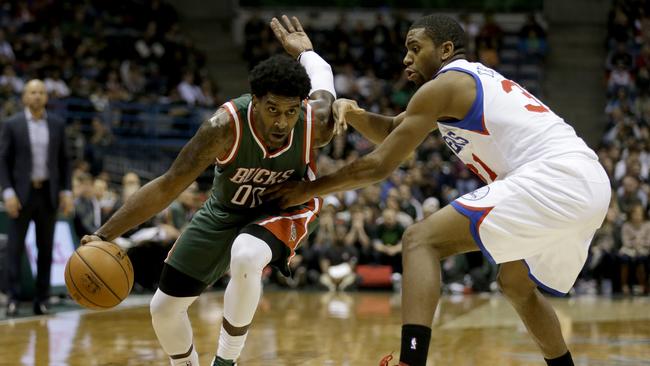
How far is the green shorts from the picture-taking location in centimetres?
486

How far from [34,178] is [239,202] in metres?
4.67

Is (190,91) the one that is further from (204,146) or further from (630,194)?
(204,146)

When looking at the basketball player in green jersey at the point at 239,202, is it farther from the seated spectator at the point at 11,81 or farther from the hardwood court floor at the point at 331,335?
the seated spectator at the point at 11,81

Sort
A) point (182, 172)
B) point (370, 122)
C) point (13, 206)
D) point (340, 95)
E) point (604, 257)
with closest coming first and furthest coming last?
point (182, 172) < point (370, 122) < point (13, 206) < point (604, 257) < point (340, 95)

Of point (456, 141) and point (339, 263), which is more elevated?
point (456, 141)

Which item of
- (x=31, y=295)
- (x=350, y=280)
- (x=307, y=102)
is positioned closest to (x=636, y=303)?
(x=350, y=280)

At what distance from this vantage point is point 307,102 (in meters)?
5.05

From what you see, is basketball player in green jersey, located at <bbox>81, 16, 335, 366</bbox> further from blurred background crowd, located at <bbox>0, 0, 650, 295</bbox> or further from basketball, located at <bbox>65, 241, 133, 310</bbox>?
blurred background crowd, located at <bbox>0, 0, 650, 295</bbox>

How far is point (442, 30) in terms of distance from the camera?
15.0 ft

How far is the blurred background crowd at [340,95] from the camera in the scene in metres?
13.2

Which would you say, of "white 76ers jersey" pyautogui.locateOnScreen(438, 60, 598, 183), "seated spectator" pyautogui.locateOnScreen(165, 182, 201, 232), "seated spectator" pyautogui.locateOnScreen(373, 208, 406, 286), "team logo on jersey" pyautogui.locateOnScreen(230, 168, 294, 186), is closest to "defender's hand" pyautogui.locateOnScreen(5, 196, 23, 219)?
"seated spectator" pyautogui.locateOnScreen(165, 182, 201, 232)

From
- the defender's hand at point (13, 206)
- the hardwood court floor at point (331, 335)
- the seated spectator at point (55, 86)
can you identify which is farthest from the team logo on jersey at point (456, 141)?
the seated spectator at point (55, 86)

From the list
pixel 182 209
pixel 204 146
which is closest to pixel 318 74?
pixel 204 146

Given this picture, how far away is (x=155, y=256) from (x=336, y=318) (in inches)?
140
